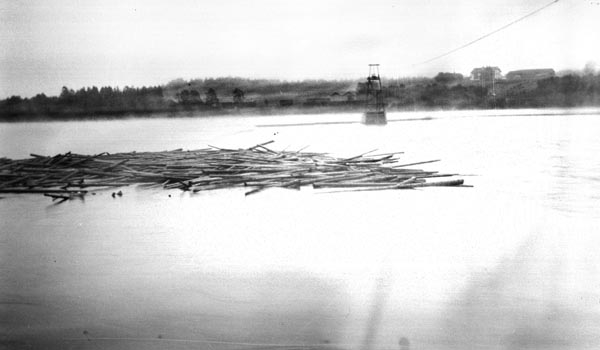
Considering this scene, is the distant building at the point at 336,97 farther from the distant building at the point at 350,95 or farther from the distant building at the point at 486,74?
the distant building at the point at 486,74

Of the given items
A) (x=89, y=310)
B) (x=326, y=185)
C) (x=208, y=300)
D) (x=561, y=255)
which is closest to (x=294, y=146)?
(x=326, y=185)

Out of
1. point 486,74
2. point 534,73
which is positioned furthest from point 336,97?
point 534,73

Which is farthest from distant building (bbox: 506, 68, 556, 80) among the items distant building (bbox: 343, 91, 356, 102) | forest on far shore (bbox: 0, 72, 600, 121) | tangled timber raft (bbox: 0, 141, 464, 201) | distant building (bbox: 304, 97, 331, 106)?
distant building (bbox: 304, 97, 331, 106)

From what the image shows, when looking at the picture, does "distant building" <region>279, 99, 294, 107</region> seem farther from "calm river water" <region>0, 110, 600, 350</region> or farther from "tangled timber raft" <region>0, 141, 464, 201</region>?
"tangled timber raft" <region>0, 141, 464, 201</region>

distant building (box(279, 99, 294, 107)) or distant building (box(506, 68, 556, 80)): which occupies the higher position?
distant building (box(506, 68, 556, 80))

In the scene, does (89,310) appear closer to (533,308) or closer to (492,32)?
(533,308)

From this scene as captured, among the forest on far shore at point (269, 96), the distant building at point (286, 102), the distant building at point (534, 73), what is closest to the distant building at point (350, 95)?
the forest on far shore at point (269, 96)
